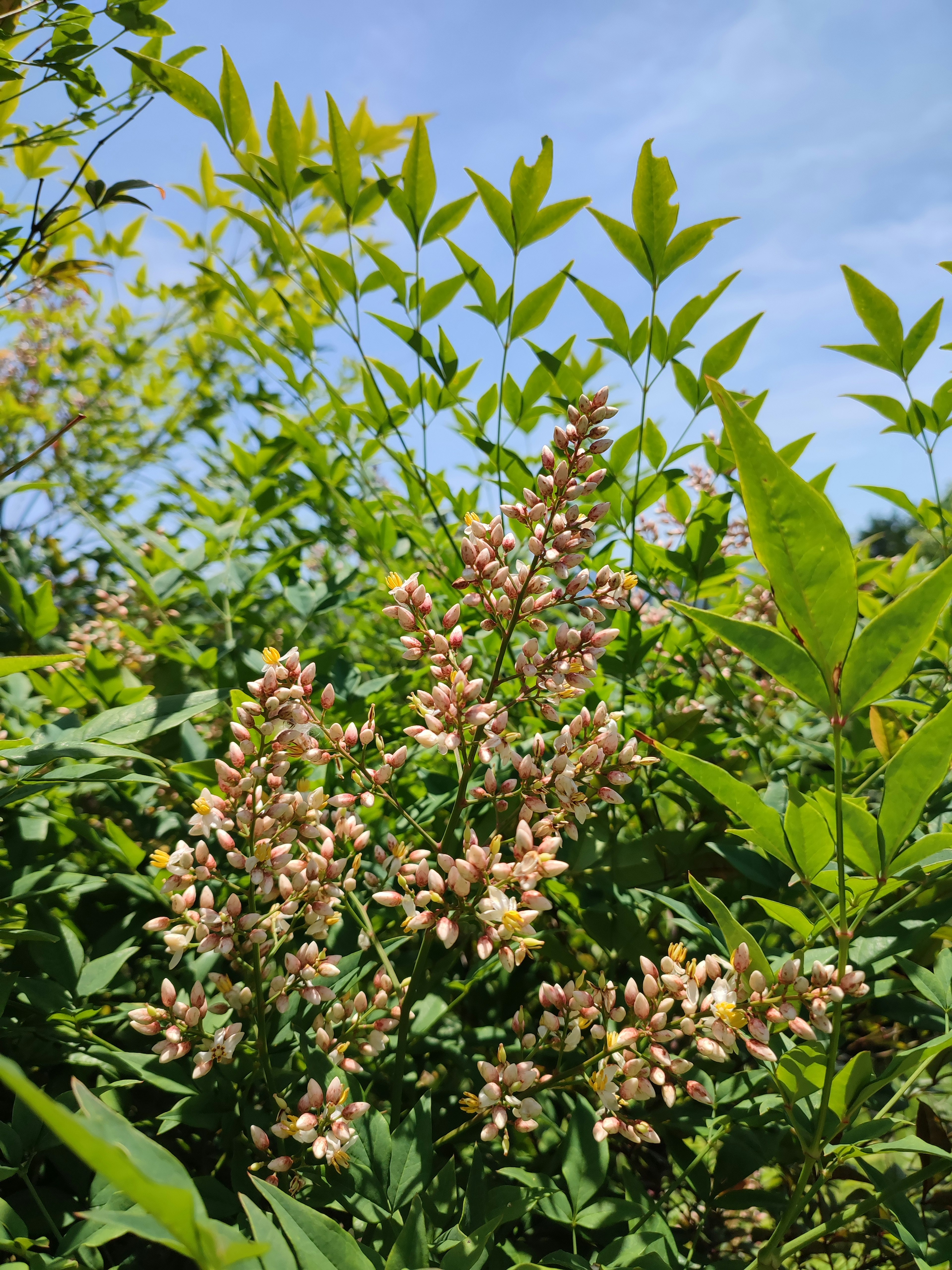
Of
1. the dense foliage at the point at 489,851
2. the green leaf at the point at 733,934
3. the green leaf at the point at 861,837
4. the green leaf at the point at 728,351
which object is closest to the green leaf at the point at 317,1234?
the dense foliage at the point at 489,851

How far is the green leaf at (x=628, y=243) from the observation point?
3.28ft

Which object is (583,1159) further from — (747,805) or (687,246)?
(687,246)

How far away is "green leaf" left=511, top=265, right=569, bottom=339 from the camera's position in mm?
1080

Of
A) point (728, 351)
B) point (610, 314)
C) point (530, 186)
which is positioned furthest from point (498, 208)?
point (728, 351)

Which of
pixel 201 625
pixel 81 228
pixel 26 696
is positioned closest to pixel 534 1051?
pixel 26 696

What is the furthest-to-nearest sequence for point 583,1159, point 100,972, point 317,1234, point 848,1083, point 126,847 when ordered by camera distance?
point 126,847 → point 100,972 → point 583,1159 → point 848,1083 → point 317,1234

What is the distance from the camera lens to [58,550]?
249cm

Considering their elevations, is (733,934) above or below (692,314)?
below

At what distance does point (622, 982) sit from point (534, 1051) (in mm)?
353

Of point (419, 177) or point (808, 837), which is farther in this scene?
point (419, 177)

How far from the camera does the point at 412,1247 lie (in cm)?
53

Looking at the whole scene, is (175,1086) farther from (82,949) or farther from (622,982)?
(622,982)

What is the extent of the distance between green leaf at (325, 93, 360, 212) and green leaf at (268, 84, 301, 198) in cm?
6

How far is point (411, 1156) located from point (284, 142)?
4.08 ft
